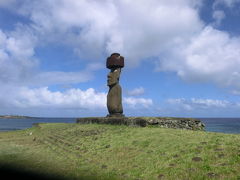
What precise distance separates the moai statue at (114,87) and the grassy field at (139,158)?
6.15 metres

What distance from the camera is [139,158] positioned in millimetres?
10555

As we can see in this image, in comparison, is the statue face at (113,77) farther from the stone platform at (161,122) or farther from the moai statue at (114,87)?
the stone platform at (161,122)

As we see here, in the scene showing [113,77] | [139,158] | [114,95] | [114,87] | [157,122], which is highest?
[113,77]

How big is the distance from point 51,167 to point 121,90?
11629 mm

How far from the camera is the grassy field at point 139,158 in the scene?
27.8ft

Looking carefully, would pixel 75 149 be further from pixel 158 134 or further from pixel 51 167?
pixel 158 134

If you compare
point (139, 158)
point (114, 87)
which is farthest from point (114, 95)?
point (139, 158)

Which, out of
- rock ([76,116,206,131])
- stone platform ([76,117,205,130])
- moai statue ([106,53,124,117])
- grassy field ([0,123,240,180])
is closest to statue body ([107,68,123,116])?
moai statue ([106,53,124,117])

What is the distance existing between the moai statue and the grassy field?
20.2 ft

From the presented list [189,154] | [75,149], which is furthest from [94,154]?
[189,154]

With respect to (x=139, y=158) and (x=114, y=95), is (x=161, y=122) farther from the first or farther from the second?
(x=139, y=158)

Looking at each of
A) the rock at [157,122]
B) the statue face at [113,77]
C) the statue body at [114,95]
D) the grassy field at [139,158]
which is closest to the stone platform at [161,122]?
the rock at [157,122]

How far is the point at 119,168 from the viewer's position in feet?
32.4

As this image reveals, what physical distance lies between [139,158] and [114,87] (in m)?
11.6
